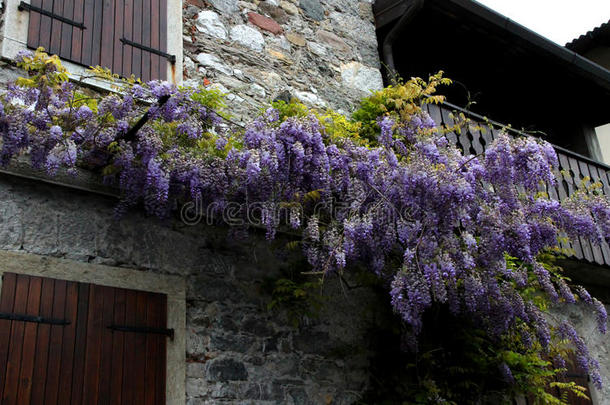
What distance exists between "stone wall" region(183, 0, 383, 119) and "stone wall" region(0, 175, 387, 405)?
47.0 inches

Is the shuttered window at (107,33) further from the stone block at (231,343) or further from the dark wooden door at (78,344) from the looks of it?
the stone block at (231,343)

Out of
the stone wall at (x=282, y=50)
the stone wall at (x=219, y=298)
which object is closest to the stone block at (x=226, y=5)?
the stone wall at (x=282, y=50)

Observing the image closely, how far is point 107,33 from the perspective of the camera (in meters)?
4.30

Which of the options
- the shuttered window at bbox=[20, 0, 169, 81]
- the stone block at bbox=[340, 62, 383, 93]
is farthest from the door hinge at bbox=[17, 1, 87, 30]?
the stone block at bbox=[340, 62, 383, 93]

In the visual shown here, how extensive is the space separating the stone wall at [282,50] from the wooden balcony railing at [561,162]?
2.50 ft

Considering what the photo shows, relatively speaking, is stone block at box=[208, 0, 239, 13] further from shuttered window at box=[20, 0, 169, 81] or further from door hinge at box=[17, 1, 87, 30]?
door hinge at box=[17, 1, 87, 30]

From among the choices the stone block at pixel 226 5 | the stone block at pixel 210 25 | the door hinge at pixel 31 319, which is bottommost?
the door hinge at pixel 31 319

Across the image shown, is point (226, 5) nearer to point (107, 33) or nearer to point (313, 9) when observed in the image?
point (313, 9)

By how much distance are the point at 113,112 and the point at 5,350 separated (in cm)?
129

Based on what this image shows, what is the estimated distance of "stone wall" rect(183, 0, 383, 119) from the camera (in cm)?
486

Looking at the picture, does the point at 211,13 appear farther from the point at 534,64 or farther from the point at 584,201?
the point at 534,64

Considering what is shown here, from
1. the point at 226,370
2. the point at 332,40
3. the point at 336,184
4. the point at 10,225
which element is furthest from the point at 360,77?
the point at 10,225

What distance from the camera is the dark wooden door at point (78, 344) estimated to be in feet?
10.3

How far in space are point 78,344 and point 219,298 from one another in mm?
925
